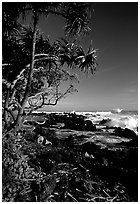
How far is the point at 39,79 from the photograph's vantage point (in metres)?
6.20

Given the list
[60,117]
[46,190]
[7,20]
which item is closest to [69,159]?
[46,190]

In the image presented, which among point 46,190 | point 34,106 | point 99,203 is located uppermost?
point 34,106

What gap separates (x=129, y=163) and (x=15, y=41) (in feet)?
14.7

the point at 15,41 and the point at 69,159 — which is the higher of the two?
the point at 15,41

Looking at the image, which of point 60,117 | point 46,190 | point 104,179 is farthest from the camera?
point 60,117

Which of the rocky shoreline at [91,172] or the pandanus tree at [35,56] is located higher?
the pandanus tree at [35,56]

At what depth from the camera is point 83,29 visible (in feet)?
16.3

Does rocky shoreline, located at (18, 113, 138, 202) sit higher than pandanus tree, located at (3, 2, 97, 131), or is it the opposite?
pandanus tree, located at (3, 2, 97, 131)

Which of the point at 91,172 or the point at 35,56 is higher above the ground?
the point at 35,56

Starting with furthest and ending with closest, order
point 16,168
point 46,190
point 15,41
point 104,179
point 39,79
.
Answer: point 39,79 → point 15,41 → point 104,179 → point 46,190 → point 16,168

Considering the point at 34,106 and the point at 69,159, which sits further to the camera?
the point at 69,159

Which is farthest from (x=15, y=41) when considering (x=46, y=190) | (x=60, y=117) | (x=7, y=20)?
(x=60, y=117)

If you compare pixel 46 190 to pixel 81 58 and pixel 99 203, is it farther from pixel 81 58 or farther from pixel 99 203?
pixel 81 58

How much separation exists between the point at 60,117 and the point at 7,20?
35.1 ft
